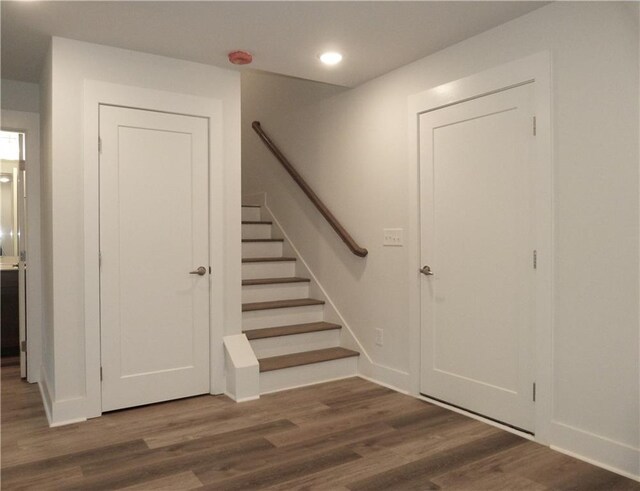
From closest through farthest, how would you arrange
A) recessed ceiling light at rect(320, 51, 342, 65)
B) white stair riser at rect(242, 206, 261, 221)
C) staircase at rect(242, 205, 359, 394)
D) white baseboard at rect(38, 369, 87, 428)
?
white baseboard at rect(38, 369, 87, 428)
recessed ceiling light at rect(320, 51, 342, 65)
staircase at rect(242, 205, 359, 394)
white stair riser at rect(242, 206, 261, 221)

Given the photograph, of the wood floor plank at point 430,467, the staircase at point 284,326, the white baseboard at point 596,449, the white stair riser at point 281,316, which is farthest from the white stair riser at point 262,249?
the white baseboard at point 596,449

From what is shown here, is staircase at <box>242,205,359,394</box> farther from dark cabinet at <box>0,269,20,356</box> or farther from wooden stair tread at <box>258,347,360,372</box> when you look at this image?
dark cabinet at <box>0,269,20,356</box>

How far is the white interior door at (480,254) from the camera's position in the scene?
2.69 metres

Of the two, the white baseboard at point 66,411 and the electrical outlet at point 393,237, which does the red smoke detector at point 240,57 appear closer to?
the electrical outlet at point 393,237

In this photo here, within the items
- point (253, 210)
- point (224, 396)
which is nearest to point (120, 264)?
point (224, 396)

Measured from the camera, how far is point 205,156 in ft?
11.1

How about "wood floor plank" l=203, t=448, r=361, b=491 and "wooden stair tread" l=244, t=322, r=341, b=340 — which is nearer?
"wood floor plank" l=203, t=448, r=361, b=491

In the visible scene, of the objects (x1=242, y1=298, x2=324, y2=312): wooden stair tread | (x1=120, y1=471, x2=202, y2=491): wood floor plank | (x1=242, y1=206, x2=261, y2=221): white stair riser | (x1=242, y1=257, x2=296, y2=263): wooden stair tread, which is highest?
(x1=242, y1=206, x2=261, y2=221): white stair riser

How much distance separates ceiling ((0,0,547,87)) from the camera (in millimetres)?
2514

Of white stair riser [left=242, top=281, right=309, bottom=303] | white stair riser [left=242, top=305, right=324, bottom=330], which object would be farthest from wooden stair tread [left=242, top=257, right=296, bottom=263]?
white stair riser [left=242, top=305, right=324, bottom=330]

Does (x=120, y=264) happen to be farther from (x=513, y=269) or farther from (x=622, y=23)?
(x=622, y=23)

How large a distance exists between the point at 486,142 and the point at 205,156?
6.00 feet

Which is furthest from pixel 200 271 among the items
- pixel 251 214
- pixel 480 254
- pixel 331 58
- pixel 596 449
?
pixel 596 449

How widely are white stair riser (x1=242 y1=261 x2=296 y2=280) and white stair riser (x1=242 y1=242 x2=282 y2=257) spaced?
0.26m
